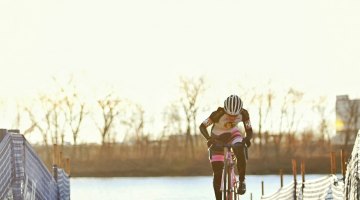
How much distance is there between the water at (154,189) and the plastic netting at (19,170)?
116 feet

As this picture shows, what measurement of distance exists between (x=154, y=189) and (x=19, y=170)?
2071 inches

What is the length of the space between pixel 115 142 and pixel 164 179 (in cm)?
1388

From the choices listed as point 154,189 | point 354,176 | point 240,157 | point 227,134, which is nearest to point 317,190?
point 240,157

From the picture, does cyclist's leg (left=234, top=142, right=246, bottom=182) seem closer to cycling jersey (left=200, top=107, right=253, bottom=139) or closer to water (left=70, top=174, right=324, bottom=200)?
cycling jersey (left=200, top=107, right=253, bottom=139)

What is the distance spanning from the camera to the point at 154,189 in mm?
68125

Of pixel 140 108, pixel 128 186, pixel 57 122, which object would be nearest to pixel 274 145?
pixel 140 108

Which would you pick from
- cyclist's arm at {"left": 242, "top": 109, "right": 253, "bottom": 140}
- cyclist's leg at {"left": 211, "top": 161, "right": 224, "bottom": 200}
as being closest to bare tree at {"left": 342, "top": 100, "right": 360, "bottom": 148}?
cyclist's leg at {"left": 211, "top": 161, "right": 224, "bottom": 200}

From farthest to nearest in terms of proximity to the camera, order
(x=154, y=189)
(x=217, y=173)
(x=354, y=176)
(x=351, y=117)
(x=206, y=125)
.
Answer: (x=351, y=117) → (x=154, y=189) → (x=217, y=173) → (x=206, y=125) → (x=354, y=176)

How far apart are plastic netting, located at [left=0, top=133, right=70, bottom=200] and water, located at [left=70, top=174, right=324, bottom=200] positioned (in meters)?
35.4

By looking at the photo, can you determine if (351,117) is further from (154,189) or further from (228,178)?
(228,178)

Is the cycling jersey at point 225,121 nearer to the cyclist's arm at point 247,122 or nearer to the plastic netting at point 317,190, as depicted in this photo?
the cyclist's arm at point 247,122

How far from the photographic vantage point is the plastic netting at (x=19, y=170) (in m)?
15.1

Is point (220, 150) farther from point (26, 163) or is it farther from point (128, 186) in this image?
point (128, 186)

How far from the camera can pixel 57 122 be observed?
92.8 metres
